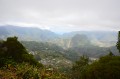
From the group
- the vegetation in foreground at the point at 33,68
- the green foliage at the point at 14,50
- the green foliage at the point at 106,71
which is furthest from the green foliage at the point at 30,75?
the green foliage at the point at 14,50

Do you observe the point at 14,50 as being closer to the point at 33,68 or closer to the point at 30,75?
the point at 33,68

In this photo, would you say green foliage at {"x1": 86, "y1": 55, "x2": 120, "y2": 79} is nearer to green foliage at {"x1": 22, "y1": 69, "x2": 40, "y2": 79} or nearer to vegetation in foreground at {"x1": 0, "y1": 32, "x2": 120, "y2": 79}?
vegetation in foreground at {"x1": 0, "y1": 32, "x2": 120, "y2": 79}

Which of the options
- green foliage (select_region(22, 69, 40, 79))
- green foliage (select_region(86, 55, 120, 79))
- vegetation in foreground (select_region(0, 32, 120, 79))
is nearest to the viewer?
green foliage (select_region(22, 69, 40, 79))

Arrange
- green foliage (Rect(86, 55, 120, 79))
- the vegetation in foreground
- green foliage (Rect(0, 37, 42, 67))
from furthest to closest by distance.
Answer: green foliage (Rect(0, 37, 42, 67)) → green foliage (Rect(86, 55, 120, 79)) → the vegetation in foreground

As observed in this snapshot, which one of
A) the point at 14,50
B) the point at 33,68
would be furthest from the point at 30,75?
the point at 14,50

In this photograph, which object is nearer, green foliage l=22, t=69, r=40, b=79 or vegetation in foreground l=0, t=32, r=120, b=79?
green foliage l=22, t=69, r=40, b=79

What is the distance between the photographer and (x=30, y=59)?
33.8 m

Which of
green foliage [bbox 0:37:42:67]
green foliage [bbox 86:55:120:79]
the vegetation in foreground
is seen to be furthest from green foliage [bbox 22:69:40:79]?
green foliage [bbox 0:37:42:67]

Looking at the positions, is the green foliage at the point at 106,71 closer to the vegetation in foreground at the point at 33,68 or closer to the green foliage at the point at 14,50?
the vegetation in foreground at the point at 33,68

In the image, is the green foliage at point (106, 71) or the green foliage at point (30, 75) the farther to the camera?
the green foliage at point (106, 71)

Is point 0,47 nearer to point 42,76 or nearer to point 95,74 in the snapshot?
point 95,74

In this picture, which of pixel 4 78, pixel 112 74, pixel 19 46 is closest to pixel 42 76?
pixel 4 78

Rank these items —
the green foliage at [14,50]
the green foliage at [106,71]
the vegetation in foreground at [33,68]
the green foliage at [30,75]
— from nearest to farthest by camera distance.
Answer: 1. the green foliage at [30,75]
2. the vegetation in foreground at [33,68]
3. the green foliage at [106,71]
4. the green foliage at [14,50]

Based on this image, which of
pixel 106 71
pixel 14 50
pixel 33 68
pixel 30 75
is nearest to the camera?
pixel 30 75
